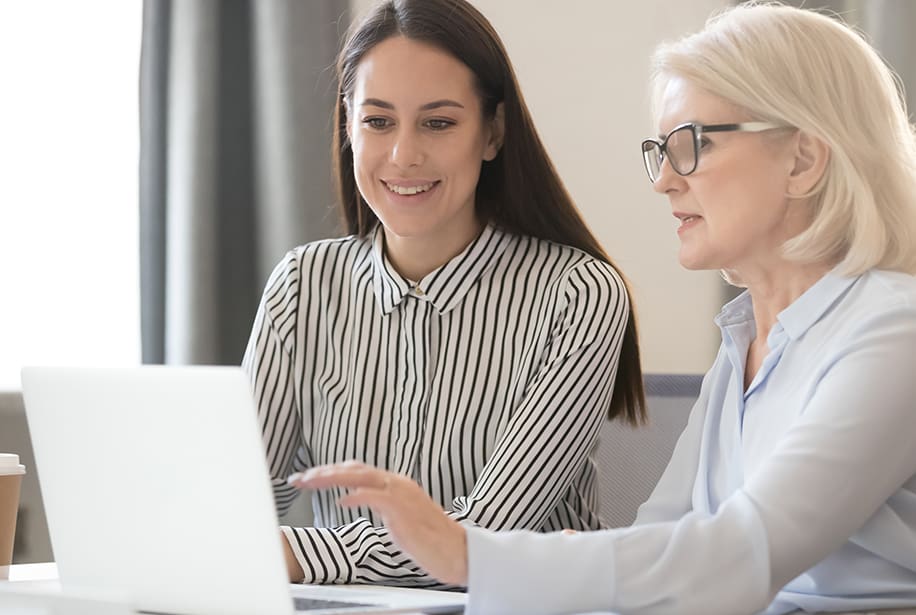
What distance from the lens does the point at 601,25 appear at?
2.75 meters

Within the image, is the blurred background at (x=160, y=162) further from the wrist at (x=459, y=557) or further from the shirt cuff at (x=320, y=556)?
the wrist at (x=459, y=557)

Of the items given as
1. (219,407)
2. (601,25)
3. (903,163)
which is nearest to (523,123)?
(903,163)

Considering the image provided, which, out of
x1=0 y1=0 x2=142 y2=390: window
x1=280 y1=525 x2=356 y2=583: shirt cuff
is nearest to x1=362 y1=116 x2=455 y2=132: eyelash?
x1=280 y1=525 x2=356 y2=583: shirt cuff

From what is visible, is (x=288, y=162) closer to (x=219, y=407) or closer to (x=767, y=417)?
(x=767, y=417)

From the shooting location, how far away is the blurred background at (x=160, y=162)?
8.15 feet

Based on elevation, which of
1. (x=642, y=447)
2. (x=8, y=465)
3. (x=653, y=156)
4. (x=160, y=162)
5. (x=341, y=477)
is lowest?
(x=642, y=447)

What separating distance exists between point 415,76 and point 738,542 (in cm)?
88

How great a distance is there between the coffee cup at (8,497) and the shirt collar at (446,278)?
598mm

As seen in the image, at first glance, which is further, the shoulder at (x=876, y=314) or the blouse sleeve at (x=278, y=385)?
the blouse sleeve at (x=278, y=385)

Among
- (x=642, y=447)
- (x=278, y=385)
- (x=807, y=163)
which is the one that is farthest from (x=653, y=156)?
(x=278, y=385)

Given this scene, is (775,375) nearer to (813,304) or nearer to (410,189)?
(813,304)

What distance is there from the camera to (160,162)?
2537mm

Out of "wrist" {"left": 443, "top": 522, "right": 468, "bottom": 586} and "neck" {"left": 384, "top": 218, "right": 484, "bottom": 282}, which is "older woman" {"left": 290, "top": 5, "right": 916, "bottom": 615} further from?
"neck" {"left": 384, "top": 218, "right": 484, "bottom": 282}

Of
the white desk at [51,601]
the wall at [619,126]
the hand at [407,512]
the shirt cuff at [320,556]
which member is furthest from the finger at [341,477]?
the wall at [619,126]
